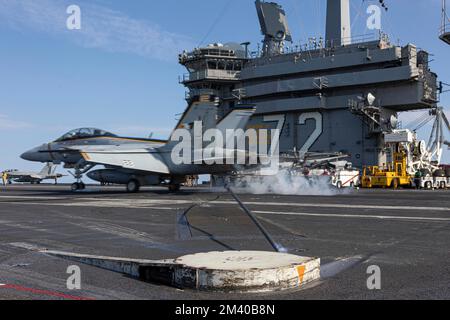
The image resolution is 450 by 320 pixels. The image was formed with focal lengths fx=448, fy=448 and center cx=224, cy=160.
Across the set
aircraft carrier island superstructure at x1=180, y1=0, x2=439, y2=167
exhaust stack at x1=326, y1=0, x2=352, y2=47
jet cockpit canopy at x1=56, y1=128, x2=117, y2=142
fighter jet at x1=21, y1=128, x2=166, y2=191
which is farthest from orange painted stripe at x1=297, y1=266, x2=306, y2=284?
exhaust stack at x1=326, y1=0, x2=352, y2=47

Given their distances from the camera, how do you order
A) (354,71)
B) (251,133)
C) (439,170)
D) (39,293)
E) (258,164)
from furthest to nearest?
(354,71), (439,170), (251,133), (258,164), (39,293)

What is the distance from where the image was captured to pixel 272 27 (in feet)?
225

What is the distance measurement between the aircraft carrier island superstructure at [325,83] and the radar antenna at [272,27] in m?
0.14

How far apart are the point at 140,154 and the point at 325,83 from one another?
117 ft

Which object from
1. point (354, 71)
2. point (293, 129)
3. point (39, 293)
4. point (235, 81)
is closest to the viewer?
point (39, 293)

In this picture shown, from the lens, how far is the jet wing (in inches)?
1147

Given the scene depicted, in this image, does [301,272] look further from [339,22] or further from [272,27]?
[272,27]

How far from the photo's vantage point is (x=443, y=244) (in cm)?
912

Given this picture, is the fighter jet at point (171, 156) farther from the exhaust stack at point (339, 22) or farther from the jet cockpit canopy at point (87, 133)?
the exhaust stack at point (339, 22)

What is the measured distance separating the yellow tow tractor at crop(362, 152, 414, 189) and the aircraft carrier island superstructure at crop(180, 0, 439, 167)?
9.88 meters

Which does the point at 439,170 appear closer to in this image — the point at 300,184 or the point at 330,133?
the point at 330,133
